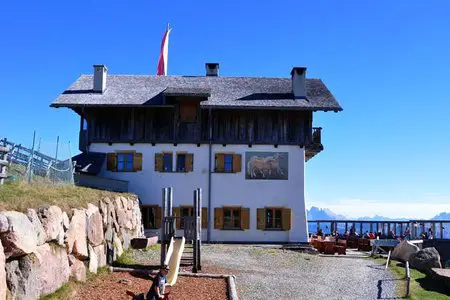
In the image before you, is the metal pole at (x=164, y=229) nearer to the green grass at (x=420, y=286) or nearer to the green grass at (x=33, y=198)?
the green grass at (x=33, y=198)

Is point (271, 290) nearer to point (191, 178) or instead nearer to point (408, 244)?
point (408, 244)

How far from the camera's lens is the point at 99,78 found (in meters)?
32.3

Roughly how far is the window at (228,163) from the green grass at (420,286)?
35.0ft

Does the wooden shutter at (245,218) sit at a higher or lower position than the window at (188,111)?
lower

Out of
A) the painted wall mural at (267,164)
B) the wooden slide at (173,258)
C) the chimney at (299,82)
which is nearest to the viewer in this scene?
the wooden slide at (173,258)

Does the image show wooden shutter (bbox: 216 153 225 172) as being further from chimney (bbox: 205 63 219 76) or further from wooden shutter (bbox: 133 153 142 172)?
chimney (bbox: 205 63 219 76)

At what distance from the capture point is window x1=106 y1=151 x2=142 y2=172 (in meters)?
30.9

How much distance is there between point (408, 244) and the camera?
2638cm

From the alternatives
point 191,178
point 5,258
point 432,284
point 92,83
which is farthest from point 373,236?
point 5,258

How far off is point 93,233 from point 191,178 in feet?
54.6

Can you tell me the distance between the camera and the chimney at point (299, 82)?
32.0 meters

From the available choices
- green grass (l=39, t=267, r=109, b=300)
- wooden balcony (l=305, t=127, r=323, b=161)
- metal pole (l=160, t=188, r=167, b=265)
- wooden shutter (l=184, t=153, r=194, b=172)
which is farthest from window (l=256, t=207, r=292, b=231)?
green grass (l=39, t=267, r=109, b=300)

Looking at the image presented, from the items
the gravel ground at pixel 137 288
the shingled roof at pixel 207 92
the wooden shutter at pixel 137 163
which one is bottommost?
the gravel ground at pixel 137 288

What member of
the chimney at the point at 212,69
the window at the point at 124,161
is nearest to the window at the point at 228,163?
the window at the point at 124,161
